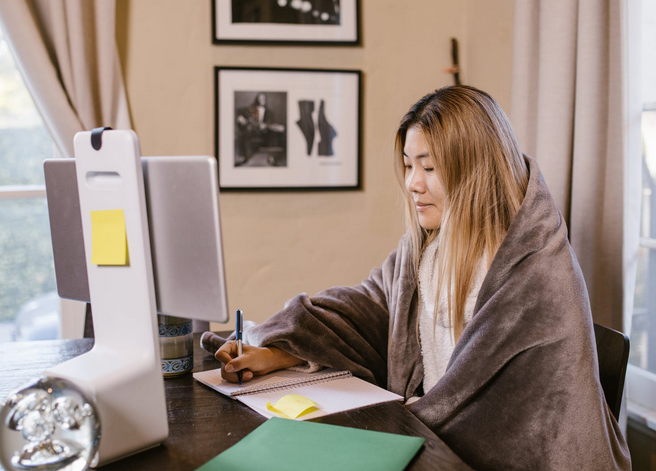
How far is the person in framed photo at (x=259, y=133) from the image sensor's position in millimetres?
2691

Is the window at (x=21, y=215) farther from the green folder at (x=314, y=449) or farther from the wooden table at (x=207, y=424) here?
the green folder at (x=314, y=449)

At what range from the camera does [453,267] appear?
1.52m

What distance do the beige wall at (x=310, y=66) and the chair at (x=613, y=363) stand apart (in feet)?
4.61

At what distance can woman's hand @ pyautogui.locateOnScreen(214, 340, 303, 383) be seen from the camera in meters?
1.33

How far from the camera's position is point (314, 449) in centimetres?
99

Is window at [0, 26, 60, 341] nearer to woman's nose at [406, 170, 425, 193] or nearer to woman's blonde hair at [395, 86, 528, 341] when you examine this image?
woman's nose at [406, 170, 425, 193]

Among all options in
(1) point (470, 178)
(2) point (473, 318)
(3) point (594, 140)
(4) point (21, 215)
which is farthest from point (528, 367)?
(4) point (21, 215)

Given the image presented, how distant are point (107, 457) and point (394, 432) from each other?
1.55ft

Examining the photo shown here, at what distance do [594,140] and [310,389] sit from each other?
1.11m

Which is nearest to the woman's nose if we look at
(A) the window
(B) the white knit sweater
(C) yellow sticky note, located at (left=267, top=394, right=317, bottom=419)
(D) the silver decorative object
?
(B) the white knit sweater

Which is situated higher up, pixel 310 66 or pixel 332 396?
pixel 310 66

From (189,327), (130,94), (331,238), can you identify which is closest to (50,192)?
(189,327)

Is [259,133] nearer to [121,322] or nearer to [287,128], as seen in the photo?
[287,128]

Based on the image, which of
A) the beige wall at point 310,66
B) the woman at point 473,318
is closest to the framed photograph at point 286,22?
the beige wall at point 310,66
